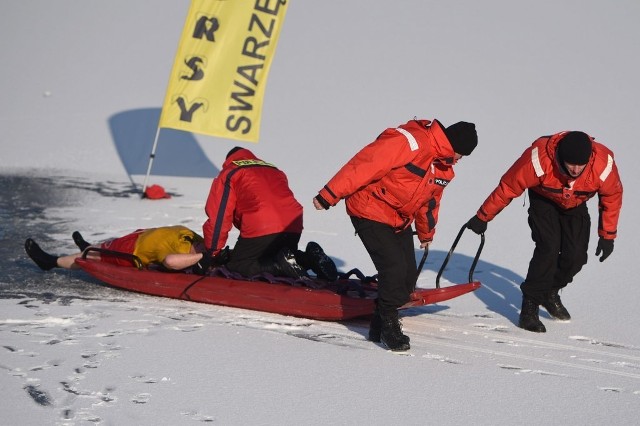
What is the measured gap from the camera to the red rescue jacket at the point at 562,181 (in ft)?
19.3

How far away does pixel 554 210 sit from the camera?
625 centimetres

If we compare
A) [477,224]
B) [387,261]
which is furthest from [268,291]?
[477,224]

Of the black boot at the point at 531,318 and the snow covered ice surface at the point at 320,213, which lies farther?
the black boot at the point at 531,318

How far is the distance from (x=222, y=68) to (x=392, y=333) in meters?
5.16

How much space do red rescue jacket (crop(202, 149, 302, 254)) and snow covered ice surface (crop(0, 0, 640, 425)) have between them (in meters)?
0.56

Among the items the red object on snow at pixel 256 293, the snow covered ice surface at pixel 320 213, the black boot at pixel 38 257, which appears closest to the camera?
the snow covered ice surface at pixel 320 213

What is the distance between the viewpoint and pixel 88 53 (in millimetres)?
15805

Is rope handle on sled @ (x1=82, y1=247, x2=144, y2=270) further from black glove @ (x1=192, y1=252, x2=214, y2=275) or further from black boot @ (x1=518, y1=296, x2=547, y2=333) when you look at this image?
black boot @ (x1=518, y1=296, x2=547, y2=333)

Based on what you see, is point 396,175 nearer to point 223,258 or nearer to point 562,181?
point 562,181

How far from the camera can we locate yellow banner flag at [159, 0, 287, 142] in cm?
990

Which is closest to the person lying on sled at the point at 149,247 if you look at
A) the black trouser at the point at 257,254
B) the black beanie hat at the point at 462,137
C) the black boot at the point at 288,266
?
the black trouser at the point at 257,254

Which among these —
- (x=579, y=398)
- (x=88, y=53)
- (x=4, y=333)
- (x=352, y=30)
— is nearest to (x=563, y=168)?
(x=579, y=398)

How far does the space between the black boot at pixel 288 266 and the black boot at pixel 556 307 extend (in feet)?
5.55

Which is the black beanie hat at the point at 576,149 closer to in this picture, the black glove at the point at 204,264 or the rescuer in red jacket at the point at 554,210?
the rescuer in red jacket at the point at 554,210
